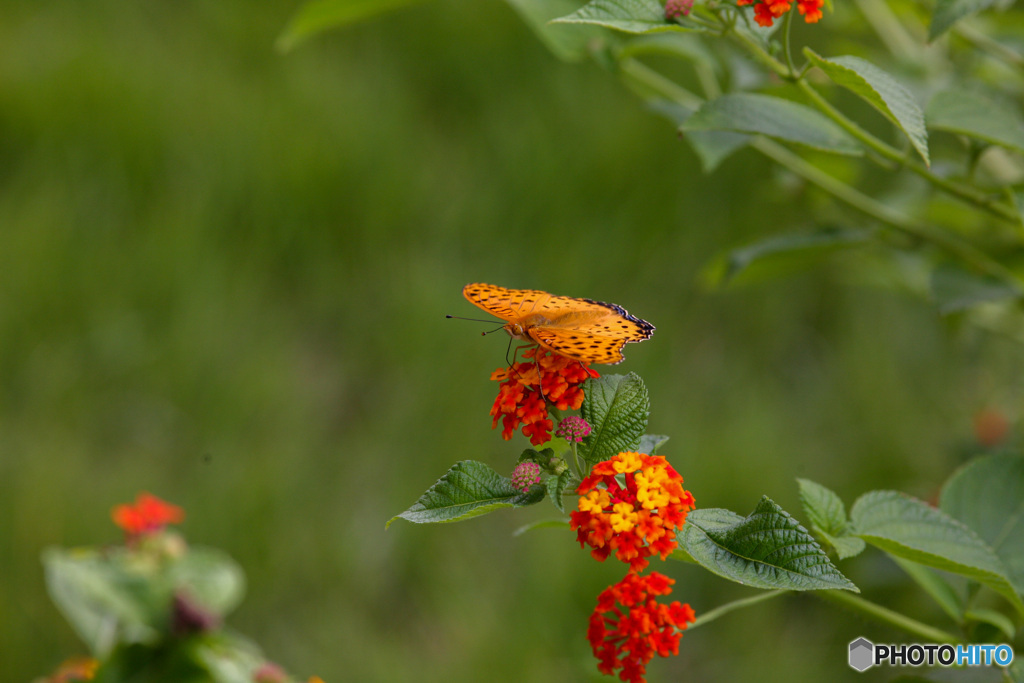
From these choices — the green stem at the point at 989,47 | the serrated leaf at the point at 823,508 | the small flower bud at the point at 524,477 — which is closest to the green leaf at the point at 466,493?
the small flower bud at the point at 524,477

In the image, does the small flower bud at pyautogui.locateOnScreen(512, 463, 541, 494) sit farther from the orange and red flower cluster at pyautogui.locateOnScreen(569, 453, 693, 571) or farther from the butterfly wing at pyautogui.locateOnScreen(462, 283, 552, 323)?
the butterfly wing at pyautogui.locateOnScreen(462, 283, 552, 323)

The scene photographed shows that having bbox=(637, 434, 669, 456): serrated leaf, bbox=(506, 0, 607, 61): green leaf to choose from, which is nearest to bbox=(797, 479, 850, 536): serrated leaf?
bbox=(637, 434, 669, 456): serrated leaf

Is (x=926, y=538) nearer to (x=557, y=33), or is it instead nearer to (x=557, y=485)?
(x=557, y=485)

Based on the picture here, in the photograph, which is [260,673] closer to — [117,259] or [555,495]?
[555,495]

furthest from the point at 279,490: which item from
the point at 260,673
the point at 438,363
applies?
Result: the point at 260,673

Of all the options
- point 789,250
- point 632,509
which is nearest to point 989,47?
point 789,250

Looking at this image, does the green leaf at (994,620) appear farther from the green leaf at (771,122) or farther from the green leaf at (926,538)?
the green leaf at (771,122)
